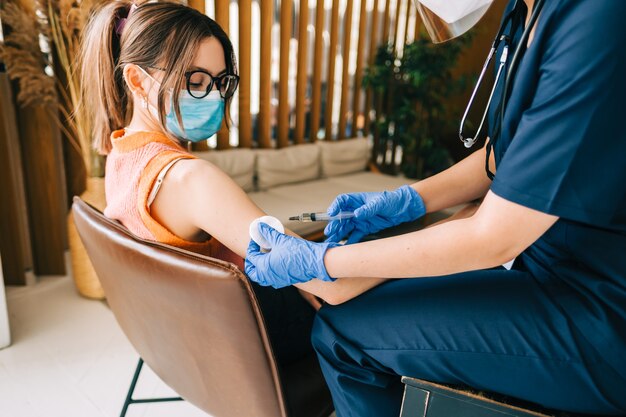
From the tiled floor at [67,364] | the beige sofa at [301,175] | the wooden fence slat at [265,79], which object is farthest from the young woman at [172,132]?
the wooden fence slat at [265,79]

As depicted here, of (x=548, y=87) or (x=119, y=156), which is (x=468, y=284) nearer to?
(x=548, y=87)

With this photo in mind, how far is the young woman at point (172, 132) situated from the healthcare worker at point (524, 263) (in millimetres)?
93

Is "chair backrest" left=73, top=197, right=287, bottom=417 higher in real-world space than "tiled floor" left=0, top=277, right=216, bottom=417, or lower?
higher

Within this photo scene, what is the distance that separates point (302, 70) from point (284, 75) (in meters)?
0.20

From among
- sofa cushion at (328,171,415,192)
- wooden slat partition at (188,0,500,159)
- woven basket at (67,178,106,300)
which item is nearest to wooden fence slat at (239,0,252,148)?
wooden slat partition at (188,0,500,159)

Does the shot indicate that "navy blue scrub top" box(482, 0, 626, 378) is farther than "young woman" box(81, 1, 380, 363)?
No

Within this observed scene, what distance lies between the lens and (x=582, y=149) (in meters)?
0.67

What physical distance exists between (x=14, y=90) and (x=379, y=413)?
2.49 meters

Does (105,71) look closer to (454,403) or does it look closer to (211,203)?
(211,203)

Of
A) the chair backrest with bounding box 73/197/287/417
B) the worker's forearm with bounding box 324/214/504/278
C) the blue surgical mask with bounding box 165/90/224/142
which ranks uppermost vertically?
the blue surgical mask with bounding box 165/90/224/142

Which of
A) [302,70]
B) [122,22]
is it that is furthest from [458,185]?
[302,70]

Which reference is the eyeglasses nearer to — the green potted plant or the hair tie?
the hair tie

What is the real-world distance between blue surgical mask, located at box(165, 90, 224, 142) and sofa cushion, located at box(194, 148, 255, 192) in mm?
1695

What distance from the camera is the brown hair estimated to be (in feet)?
3.67
